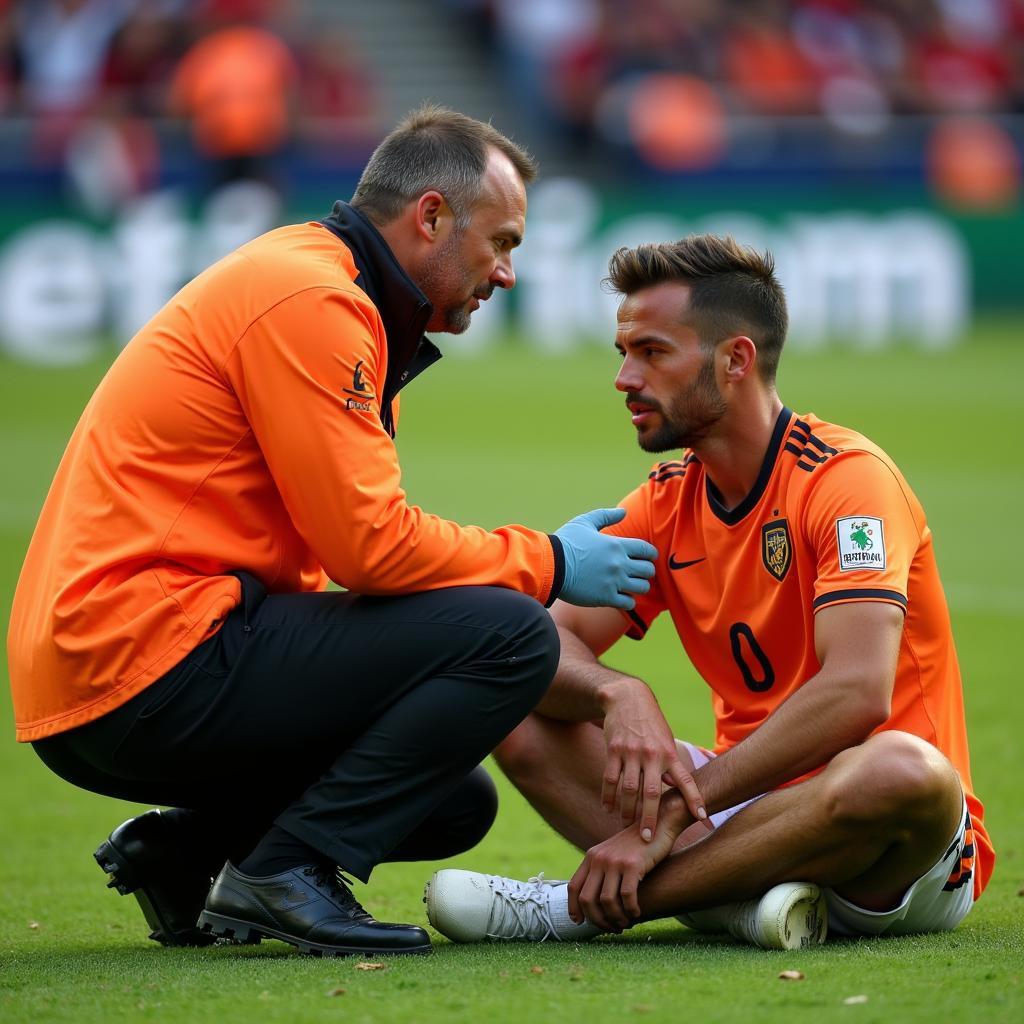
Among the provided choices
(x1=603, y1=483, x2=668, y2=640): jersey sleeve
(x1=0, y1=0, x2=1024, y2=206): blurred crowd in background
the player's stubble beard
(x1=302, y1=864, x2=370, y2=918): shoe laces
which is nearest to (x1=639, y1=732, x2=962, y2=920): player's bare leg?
(x1=302, y1=864, x2=370, y2=918): shoe laces

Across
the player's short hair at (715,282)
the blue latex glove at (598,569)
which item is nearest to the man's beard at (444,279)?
the player's short hair at (715,282)

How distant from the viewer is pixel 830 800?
13.1 ft

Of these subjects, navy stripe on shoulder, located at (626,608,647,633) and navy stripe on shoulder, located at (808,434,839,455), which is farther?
navy stripe on shoulder, located at (626,608,647,633)

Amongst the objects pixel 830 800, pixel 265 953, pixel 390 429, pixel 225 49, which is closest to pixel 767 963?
pixel 830 800

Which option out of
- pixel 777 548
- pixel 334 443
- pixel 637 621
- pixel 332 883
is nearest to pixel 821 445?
pixel 777 548

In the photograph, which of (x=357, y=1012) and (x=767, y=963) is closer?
(x=357, y=1012)

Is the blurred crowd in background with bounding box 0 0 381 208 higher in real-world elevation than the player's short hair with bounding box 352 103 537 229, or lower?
higher

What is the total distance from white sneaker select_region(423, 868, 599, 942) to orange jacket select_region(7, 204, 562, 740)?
0.72m

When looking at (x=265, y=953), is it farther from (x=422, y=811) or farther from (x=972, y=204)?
(x=972, y=204)

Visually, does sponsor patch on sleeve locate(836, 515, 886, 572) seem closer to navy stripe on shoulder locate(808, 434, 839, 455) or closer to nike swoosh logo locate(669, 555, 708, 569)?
navy stripe on shoulder locate(808, 434, 839, 455)

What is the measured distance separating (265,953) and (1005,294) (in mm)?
18989

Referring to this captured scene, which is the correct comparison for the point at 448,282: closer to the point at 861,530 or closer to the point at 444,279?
the point at 444,279

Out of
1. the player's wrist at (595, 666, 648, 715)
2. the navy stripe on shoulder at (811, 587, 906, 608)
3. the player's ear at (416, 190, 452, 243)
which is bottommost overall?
the player's wrist at (595, 666, 648, 715)

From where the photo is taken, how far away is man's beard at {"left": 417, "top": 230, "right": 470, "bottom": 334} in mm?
4496
